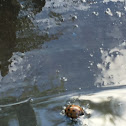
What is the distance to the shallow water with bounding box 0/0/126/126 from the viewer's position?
8.13 feet

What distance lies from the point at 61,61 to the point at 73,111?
734 millimetres

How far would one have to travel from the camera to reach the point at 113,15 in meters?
3.31

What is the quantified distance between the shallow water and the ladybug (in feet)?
0.24

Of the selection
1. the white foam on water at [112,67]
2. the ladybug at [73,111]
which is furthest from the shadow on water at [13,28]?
the ladybug at [73,111]

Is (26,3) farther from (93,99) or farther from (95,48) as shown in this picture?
(93,99)

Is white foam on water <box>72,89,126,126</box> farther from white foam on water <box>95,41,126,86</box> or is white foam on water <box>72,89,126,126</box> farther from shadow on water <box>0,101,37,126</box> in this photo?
shadow on water <box>0,101,37,126</box>

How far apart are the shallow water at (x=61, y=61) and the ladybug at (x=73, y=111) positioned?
74 millimetres

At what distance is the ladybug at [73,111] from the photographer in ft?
7.58

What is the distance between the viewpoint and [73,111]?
7.56 ft

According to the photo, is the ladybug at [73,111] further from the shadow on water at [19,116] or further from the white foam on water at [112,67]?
the white foam on water at [112,67]

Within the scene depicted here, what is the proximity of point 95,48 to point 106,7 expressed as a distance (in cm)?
72

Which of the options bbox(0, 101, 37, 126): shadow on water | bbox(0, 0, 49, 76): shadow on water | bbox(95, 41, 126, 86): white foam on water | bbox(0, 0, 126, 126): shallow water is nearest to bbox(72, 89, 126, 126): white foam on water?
bbox(0, 0, 126, 126): shallow water

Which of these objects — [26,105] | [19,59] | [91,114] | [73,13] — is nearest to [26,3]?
[73,13]

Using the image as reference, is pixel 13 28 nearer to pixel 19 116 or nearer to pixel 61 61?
pixel 61 61
